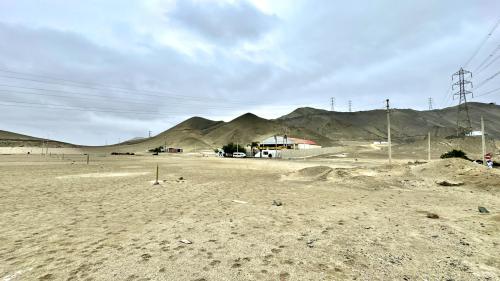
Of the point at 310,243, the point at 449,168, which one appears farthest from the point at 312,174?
the point at 310,243

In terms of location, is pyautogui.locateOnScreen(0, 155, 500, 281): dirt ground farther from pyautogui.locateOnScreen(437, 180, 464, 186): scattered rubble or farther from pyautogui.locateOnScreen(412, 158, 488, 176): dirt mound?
pyautogui.locateOnScreen(412, 158, 488, 176): dirt mound

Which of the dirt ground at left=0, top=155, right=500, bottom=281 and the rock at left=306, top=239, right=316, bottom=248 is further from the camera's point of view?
the rock at left=306, top=239, right=316, bottom=248

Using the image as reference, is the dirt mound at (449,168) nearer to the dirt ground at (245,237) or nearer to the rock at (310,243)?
the dirt ground at (245,237)

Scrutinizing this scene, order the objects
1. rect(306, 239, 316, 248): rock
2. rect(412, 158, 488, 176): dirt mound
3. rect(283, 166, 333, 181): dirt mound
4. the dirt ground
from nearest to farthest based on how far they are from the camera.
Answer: the dirt ground < rect(306, 239, 316, 248): rock < rect(412, 158, 488, 176): dirt mound < rect(283, 166, 333, 181): dirt mound

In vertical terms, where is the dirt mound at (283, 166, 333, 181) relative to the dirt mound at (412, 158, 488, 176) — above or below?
below

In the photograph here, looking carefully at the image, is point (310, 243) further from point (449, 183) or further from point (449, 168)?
point (449, 168)

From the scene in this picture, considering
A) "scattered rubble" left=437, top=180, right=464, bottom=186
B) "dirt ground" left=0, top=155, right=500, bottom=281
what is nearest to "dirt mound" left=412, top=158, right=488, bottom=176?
"scattered rubble" left=437, top=180, right=464, bottom=186

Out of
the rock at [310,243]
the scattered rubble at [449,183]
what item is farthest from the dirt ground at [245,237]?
the scattered rubble at [449,183]

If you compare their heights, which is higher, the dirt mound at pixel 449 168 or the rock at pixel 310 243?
the dirt mound at pixel 449 168

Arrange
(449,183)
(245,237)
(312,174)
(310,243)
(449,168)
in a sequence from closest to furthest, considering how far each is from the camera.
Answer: (310,243) → (245,237) → (449,183) → (449,168) → (312,174)

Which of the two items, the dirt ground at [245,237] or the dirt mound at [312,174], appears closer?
the dirt ground at [245,237]

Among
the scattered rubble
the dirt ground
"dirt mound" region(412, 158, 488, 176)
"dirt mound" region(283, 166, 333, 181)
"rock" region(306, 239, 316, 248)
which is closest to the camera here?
the dirt ground

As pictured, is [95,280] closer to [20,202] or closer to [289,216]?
[289,216]

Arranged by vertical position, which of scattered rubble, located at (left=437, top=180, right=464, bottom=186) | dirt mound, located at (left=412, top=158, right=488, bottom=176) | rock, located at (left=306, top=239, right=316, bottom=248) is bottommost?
rock, located at (left=306, top=239, right=316, bottom=248)
